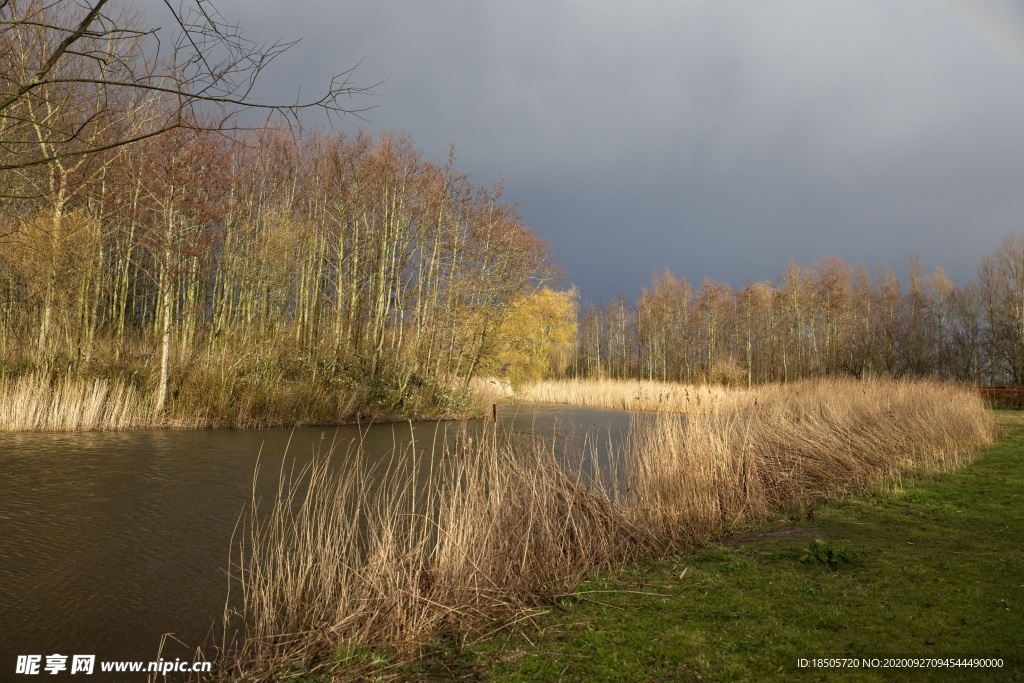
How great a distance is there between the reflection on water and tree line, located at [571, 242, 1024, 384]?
25.4 meters

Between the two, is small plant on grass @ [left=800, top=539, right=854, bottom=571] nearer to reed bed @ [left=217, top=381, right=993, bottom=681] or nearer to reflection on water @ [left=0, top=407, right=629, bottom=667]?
reed bed @ [left=217, top=381, right=993, bottom=681]

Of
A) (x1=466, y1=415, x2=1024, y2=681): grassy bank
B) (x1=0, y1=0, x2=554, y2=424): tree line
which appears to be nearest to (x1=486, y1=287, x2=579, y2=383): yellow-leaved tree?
(x1=0, y1=0, x2=554, y2=424): tree line

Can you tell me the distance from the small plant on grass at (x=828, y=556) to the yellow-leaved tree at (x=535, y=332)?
22577 millimetres

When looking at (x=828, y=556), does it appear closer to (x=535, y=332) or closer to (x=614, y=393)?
(x=614, y=393)

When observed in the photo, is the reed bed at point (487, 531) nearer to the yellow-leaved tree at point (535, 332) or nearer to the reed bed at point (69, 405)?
the reed bed at point (69, 405)

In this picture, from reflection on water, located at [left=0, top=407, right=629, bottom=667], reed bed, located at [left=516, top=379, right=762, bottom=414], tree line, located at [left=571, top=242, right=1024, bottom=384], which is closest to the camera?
reflection on water, located at [left=0, top=407, right=629, bottom=667]

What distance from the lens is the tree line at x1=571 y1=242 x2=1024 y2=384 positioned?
30.2 metres

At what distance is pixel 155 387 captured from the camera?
48.1ft

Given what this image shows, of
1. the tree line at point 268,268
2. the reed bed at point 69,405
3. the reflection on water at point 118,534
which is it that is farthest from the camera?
the tree line at point 268,268

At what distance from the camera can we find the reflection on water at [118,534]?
4.28m

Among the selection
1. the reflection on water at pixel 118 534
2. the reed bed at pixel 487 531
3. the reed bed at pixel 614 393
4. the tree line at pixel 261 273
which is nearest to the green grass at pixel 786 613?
the reed bed at pixel 487 531

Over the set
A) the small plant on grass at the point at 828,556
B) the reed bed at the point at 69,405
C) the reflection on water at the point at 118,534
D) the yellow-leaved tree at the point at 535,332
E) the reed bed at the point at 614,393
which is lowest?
the reflection on water at the point at 118,534

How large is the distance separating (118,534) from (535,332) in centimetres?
2777

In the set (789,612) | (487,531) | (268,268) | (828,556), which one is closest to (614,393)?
(268,268)
